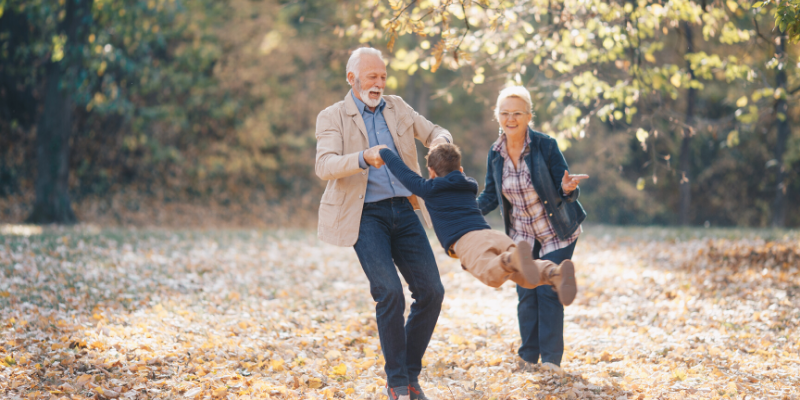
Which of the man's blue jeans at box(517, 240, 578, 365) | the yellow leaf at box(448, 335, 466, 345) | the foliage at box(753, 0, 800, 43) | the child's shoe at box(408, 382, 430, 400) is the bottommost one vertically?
the yellow leaf at box(448, 335, 466, 345)

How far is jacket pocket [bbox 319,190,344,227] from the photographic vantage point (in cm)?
377

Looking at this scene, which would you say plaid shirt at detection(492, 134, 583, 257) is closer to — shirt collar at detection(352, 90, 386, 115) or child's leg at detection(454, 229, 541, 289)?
child's leg at detection(454, 229, 541, 289)

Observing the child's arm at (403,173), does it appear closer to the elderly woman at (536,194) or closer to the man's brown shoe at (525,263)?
the man's brown shoe at (525,263)

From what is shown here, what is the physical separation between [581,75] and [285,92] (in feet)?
54.4

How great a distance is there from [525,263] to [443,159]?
0.76m

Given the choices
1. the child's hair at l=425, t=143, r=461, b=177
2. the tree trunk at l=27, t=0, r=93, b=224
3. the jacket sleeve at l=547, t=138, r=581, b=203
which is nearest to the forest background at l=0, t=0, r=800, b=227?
the tree trunk at l=27, t=0, r=93, b=224

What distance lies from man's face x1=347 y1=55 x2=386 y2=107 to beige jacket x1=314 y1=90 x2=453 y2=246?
11 centimetres

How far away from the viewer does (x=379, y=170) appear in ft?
12.7

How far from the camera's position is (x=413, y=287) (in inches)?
150

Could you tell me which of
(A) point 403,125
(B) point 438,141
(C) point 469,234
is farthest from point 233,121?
(C) point 469,234

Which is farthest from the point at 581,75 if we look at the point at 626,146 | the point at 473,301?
the point at 626,146

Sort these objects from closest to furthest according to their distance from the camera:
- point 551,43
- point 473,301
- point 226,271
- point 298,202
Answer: point 551,43 < point 473,301 < point 226,271 < point 298,202

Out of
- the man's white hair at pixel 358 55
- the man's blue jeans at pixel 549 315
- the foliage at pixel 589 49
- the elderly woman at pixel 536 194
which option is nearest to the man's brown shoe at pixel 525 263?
the elderly woman at pixel 536 194

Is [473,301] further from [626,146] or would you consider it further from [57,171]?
[626,146]
